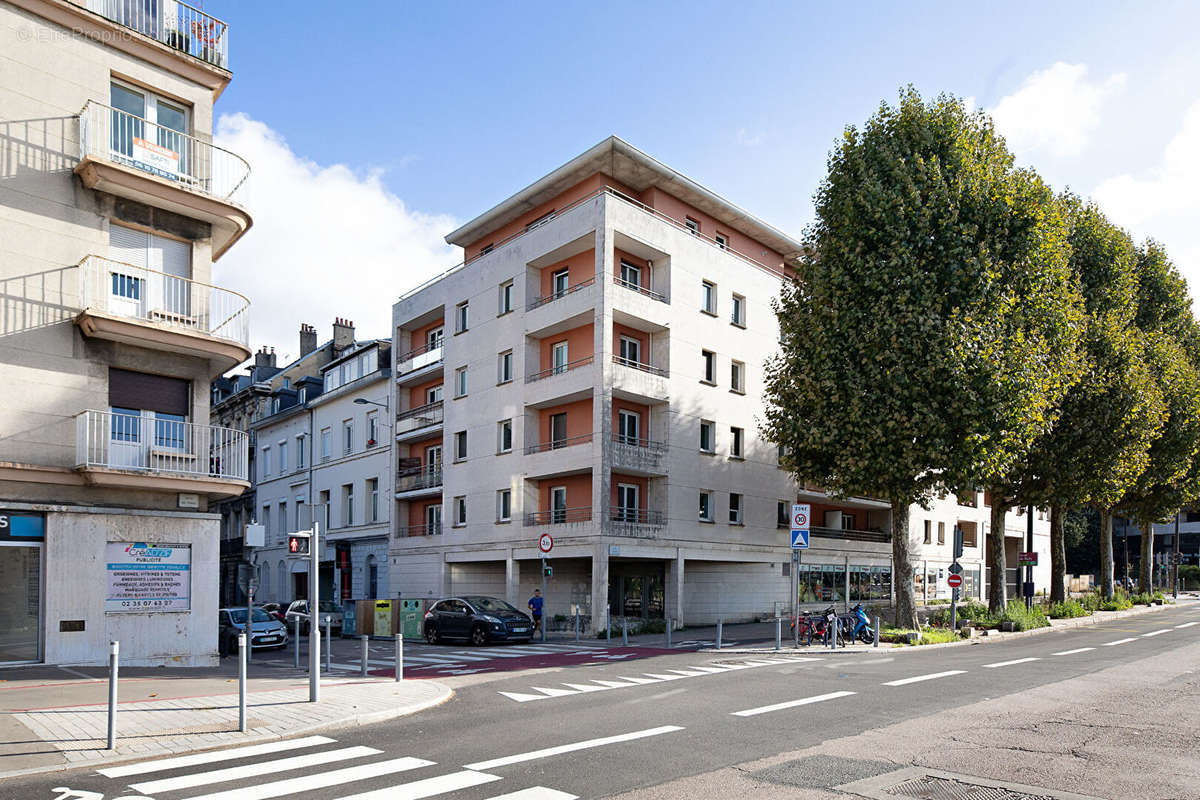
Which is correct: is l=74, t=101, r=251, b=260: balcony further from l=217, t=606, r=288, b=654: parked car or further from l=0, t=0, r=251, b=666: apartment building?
l=217, t=606, r=288, b=654: parked car

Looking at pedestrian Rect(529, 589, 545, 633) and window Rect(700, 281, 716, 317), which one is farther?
window Rect(700, 281, 716, 317)

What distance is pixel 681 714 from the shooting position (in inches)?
455

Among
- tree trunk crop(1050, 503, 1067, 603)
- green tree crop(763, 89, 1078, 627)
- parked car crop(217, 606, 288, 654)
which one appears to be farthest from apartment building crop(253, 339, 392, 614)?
tree trunk crop(1050, 503, 1067, 603)

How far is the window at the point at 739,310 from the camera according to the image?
3666cm

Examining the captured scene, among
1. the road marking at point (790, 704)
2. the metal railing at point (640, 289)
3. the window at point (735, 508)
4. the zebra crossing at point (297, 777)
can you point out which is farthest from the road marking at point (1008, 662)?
the metal railing at point (640, 289)

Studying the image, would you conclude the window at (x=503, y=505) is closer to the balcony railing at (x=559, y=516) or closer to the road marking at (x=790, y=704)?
the balcony railing at (x=559, y=516)

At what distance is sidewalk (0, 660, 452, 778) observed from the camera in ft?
30.3

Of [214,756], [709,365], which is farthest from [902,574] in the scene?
[214,756]

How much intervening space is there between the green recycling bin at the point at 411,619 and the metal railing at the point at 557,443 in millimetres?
6894

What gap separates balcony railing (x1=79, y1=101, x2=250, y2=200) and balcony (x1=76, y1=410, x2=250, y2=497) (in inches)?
207

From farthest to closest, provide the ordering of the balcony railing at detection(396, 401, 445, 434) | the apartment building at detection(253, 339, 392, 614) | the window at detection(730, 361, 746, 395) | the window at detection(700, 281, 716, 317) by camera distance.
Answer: the apartment building at detection(253, 339, 392, 614), the balcony railing at detection(396, 401, 445, 434), the window at detection(730, 361, 746, 395), the window at detection(700, 281, 716, 317)

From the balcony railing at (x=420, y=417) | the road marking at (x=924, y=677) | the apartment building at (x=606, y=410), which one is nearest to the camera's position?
the road marking at (x=924, y=677)

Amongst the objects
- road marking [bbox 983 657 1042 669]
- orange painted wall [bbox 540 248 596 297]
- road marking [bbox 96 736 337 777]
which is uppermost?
orange painted wall [bbox 540 248 596 297]

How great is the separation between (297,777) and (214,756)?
5.29 ft
